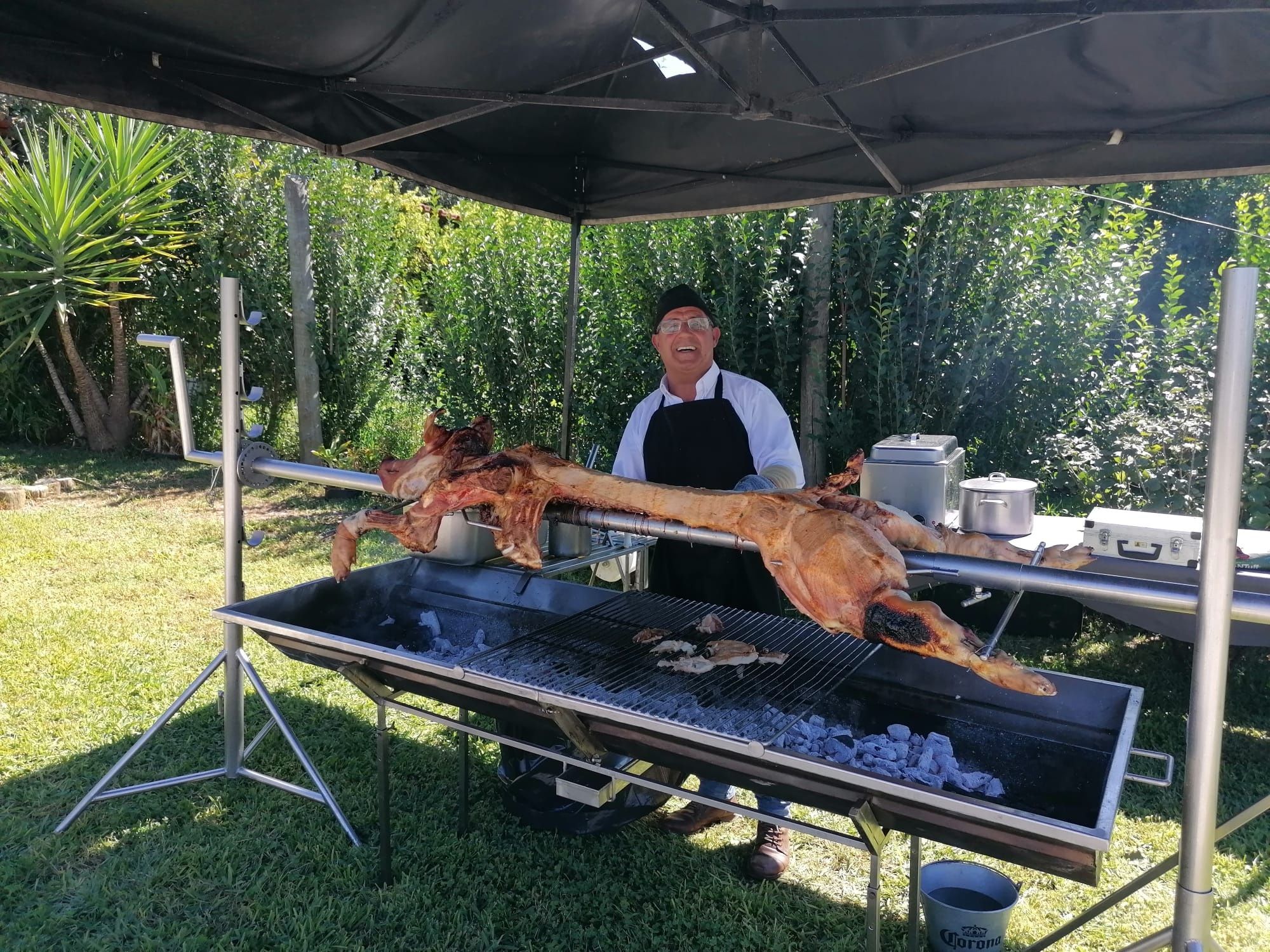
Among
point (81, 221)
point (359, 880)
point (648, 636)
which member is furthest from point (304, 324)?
point (648, 636)

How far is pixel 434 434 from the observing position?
2.92m

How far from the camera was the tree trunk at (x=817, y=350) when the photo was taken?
5254 mm

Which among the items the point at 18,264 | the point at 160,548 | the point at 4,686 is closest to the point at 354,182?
the point at 18,264

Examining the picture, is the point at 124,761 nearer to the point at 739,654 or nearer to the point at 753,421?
the point at 739,654

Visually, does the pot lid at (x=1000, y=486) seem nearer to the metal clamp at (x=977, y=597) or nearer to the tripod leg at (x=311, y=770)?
the metal clamp at (x=977, y=597)

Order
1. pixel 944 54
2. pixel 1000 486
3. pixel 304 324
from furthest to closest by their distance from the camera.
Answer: pixel 304 324 → pixel 1000 486 → pixel 944 54

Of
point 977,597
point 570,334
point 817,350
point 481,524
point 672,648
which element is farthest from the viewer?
point 817,350

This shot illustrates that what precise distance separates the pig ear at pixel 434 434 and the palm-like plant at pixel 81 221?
7.80m

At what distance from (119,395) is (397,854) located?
9.45 meters

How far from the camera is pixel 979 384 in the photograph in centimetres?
518

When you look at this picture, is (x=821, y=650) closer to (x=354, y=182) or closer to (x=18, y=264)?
(x=354, y=182)

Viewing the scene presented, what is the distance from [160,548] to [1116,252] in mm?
7245

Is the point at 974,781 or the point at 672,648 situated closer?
the point at 974,781

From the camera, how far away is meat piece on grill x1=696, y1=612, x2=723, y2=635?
2.64 metres
